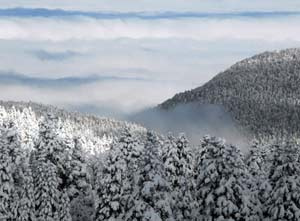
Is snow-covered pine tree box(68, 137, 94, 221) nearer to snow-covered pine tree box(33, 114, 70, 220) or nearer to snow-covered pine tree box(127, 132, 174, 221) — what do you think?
snow-covered pine tree box(33, 114, 70, 220)

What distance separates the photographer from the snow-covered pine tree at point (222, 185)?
4862cm

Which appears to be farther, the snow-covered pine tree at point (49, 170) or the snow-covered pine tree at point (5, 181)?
the snow-covered pine tree at point (5, 181)

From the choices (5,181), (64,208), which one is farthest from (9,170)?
(64,208)

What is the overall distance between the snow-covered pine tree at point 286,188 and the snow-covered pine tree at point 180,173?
26.8ft

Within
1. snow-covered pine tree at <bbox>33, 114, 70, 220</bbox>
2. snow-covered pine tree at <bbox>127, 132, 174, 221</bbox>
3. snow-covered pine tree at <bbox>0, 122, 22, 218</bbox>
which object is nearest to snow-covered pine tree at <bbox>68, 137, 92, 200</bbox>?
snow-covered pine tree at <bbox>33, 114, 70, 220</bbox>

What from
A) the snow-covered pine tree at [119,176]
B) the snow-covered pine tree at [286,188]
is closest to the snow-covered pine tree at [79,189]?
the snow-covered pine tree at [119,176]

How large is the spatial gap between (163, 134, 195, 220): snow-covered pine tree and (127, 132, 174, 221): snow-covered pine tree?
15.1 feet

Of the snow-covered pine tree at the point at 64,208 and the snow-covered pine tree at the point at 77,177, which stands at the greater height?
the snow-covered pine tree at the point at 77,177

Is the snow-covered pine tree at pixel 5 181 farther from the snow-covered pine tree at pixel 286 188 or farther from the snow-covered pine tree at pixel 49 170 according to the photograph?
the snow-covered pine tree at pixel 286 188

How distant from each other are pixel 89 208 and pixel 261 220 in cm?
2524

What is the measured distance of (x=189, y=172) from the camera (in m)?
56.6

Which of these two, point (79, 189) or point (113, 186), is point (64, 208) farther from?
point (113, 186)

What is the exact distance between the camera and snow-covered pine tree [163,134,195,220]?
55500 mm

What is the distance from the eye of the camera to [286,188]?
161ft
